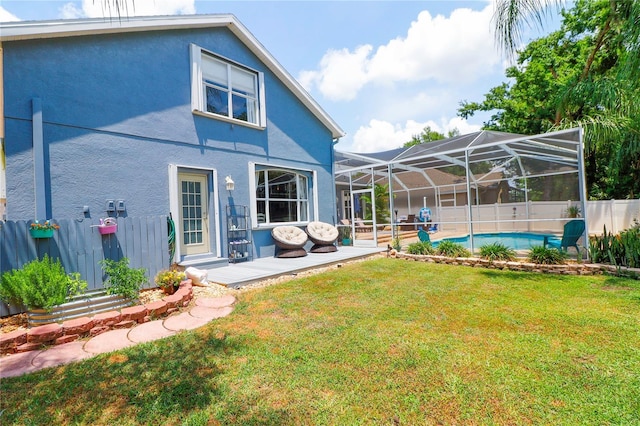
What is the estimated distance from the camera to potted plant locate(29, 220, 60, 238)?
4566 mm

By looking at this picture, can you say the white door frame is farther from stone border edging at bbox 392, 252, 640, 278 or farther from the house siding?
stone border edging at bbox 392, 252, 640, 278

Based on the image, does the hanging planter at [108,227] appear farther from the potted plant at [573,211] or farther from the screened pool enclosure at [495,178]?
the potted plant at [573,211]

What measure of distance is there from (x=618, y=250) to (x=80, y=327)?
1024 cm

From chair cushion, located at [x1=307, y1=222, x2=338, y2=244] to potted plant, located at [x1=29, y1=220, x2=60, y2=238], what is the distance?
672 centimetres

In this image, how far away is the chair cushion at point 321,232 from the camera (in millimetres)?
10133

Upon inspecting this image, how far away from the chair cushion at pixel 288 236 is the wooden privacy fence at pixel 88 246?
3566mm

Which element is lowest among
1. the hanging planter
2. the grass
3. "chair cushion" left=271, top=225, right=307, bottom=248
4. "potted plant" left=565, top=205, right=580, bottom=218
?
the grass

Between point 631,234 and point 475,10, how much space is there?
613 centimetres

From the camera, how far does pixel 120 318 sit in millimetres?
4223

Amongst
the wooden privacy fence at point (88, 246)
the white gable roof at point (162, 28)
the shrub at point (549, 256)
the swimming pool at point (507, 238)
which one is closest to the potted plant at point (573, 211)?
the swimming pool at point (507, 238)

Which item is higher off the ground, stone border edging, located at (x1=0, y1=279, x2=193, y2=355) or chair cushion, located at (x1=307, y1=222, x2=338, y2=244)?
chair cushion, located at (x1=307, y1=222, x2=338, y2=244)

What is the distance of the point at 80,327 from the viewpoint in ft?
12.8

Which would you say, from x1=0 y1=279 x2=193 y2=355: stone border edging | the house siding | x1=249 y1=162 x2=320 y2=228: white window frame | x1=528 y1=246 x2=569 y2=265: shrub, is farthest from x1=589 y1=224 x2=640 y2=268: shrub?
x1=0 y1=279 x2=193 y2=355: stone border edging

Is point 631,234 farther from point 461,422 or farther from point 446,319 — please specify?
point 461,422
